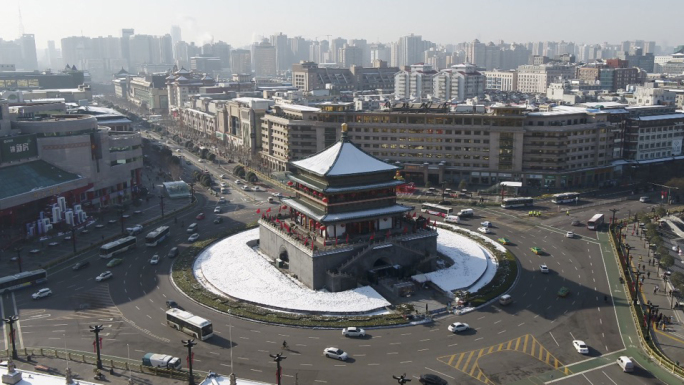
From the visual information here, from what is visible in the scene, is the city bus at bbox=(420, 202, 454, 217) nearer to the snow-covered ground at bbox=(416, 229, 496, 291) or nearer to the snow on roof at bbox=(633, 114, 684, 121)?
the snow-covered ground at bbox=(416, 229, 496, 291)

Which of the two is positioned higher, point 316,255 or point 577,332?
point 316,255

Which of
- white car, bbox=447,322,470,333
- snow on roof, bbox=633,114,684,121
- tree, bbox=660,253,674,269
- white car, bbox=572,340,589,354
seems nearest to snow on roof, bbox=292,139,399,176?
white car, bbox=447,322,470,333

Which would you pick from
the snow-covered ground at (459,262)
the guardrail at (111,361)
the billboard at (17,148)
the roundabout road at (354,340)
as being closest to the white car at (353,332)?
the roundabout road at (354,340)

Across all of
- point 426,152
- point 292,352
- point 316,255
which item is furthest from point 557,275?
point 426,152

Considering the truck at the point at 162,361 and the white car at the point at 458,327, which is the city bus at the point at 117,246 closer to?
the truck at the point at 162,361

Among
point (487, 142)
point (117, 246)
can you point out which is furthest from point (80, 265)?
point (487, 142)

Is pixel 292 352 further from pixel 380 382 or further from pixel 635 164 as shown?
pixel 635 164
